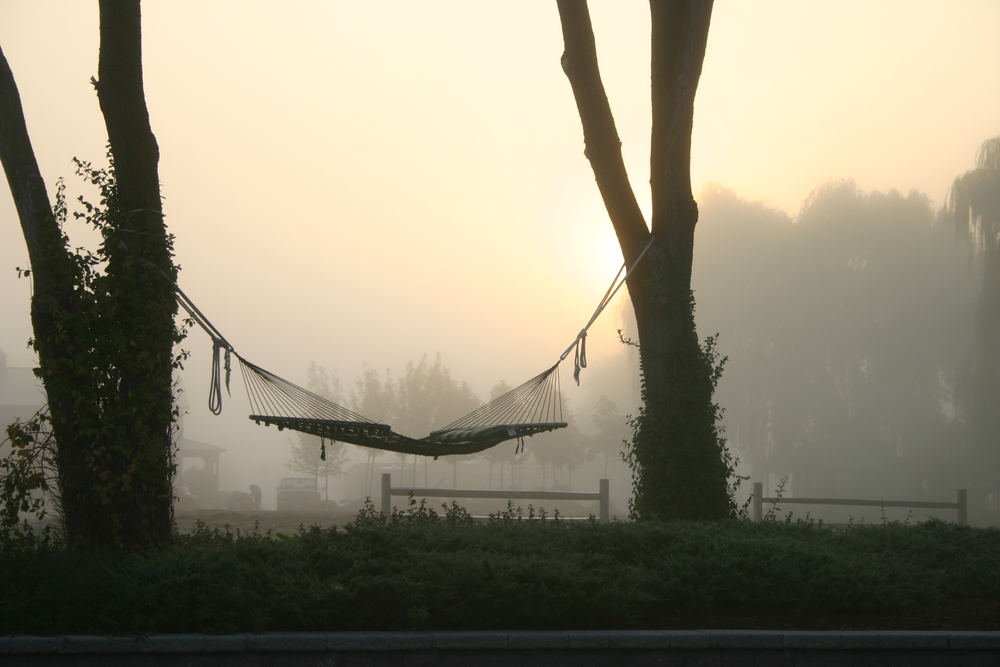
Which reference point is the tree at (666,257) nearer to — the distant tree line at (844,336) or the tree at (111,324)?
the tree at (111,324)

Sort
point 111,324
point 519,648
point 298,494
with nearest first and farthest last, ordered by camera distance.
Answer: point 519,648 → point 111,324 → point 298,494

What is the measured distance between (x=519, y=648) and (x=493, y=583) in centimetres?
50

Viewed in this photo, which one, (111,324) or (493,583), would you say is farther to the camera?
(111,324)

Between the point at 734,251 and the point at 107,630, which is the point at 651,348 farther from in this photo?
the point at 734,251

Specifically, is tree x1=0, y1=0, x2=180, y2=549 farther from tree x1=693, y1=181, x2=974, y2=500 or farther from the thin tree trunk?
tree x1=693, y1=181, x2=974, y2=500

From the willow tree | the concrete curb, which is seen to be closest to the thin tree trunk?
the concrete curb

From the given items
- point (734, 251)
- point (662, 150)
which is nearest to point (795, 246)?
point (734, 251)

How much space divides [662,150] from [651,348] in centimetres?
225

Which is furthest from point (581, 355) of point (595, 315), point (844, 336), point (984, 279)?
point (844, 336)

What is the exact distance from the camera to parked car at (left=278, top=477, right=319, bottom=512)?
44625 millimetres

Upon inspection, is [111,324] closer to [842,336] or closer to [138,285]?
[138,285]

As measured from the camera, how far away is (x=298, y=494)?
45.6 metres

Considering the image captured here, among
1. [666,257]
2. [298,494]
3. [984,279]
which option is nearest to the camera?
[666,257]

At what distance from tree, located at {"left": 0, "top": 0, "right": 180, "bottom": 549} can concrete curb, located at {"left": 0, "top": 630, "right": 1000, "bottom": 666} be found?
2163mm
